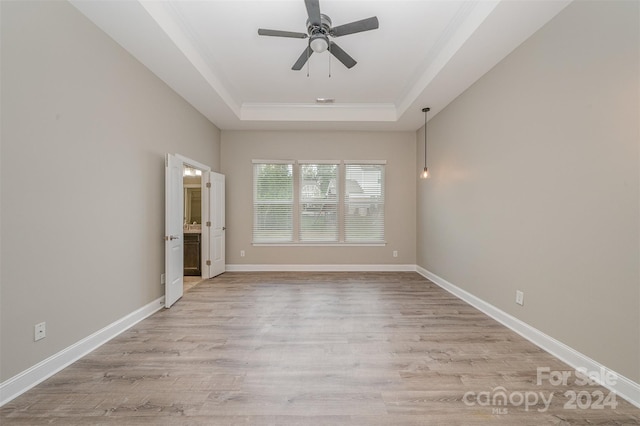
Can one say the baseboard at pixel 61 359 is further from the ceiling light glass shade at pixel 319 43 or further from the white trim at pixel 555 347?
the white trim at pixel 555 347

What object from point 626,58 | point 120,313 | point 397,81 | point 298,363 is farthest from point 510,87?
point 120,313

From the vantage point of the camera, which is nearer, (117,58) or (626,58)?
(626,58)

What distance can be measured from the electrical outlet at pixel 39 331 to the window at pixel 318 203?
3.71 m

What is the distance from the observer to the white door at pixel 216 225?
498cm

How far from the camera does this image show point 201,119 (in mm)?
4707

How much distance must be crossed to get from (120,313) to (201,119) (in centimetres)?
333

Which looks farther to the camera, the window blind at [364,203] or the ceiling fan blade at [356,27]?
the window blind at [364,203]

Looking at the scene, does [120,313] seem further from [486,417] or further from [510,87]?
[510,87]

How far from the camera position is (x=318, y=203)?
18.7ft

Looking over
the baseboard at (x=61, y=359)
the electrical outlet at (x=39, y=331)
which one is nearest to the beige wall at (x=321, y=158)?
the baseboard at (x=61, y=359)

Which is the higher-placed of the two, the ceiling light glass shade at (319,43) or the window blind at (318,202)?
the ceiling light glass shade at (319,43)

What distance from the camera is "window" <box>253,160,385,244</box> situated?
5.66 meters

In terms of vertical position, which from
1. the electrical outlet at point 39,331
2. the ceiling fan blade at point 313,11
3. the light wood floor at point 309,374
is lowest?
the light wood floor at point 309,374

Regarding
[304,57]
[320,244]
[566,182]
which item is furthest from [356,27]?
[320,244]
